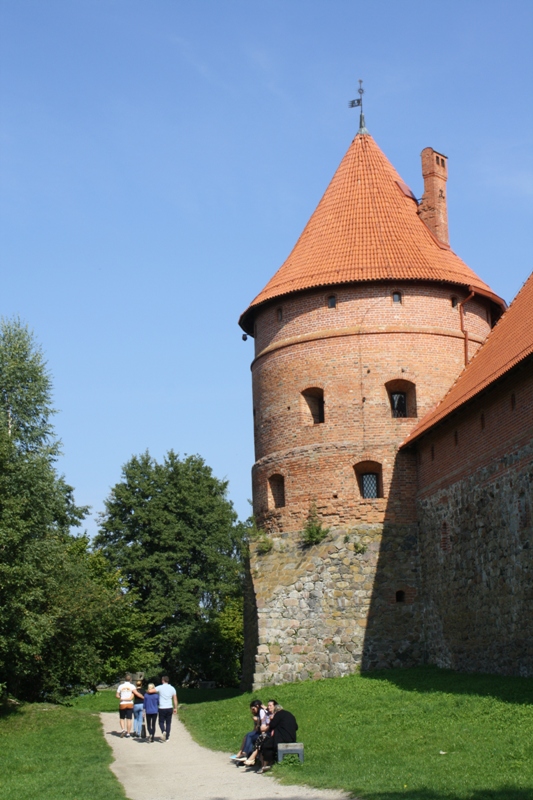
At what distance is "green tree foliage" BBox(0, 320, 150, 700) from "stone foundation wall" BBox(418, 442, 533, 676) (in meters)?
7.29

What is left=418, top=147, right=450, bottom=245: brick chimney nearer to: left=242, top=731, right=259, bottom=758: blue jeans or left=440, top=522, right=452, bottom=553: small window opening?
left=440, top=522, right=452, bottom=553: small window opening

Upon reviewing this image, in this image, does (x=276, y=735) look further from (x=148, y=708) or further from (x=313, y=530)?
(x=313, y=530)

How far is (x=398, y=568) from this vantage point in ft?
70.5

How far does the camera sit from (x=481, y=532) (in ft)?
59.6

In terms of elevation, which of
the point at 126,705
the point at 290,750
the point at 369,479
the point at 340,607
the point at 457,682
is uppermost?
the point at 369,479

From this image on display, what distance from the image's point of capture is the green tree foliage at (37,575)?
1880cm

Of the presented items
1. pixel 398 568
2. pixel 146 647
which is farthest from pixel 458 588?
pixel 146 647

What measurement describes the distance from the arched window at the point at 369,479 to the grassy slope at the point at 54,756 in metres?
7.04

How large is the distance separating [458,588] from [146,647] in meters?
16.9

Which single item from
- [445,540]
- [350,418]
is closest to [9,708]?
[350,418]

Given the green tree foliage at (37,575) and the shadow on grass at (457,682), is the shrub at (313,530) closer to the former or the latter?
the shadow on grass at (457,682)

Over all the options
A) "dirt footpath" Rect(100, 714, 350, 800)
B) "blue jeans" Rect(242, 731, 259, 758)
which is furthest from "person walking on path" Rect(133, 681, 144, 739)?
"blue jeans" Rect(242, 731, 259, 758)

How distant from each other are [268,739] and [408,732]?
1910 millimetres

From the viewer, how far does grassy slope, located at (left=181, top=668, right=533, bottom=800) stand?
10.2m
